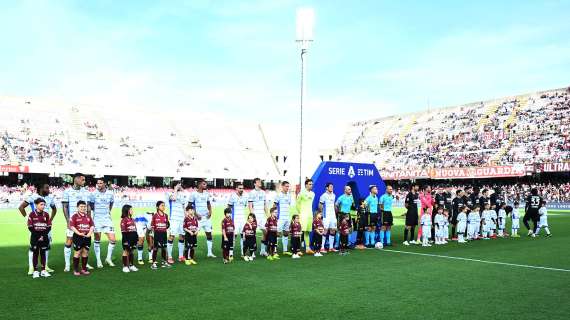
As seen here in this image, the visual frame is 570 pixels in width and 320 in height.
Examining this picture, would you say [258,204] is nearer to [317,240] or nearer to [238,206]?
[238,206]

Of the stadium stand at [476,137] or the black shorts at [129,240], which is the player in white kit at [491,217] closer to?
the black shorts at [129,240]

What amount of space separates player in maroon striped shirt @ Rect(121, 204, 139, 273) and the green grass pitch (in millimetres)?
307

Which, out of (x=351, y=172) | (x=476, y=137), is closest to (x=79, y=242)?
(x=351, y=172)

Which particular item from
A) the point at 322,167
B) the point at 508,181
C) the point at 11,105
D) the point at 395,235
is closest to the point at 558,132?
the point at 508,181

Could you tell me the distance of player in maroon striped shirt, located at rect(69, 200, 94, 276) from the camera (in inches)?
376

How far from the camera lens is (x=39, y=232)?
367 inches

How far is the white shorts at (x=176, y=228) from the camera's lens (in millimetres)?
11648

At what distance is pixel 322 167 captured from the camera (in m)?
14.1

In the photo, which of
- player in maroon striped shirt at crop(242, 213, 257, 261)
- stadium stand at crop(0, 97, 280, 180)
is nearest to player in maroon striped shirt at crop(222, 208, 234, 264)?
player in maroon striped shirt at crop(242, 213, 257, 261)

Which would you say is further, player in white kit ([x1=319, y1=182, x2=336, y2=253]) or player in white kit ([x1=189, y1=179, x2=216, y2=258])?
player in white kit ([x1=319, y1=182, x2=336, y2=253])

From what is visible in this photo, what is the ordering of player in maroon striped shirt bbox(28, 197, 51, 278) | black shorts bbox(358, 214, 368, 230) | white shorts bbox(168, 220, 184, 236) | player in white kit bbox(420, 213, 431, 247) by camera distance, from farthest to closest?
player in white kit bbox(420, 213, 431, 247) → black shorts bbox(358, 214, 368, 230) → white shorts bbox(168, 220, 184, 236) → player in maroon striped shirt bbox(28, 197, 51, 278)

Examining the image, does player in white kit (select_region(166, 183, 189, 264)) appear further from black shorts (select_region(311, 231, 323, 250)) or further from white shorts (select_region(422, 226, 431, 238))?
white shorts (select_region(422, 226, 431, 238))

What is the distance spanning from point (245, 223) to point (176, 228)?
1680 mm

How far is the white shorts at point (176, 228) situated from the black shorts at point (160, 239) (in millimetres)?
959
